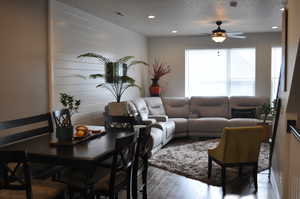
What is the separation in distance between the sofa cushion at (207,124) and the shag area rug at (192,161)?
0.45m

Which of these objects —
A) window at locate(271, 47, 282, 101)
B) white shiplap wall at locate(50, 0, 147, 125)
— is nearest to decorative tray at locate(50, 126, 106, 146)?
white shiplap wall at locate(50, 0, 147, 125)

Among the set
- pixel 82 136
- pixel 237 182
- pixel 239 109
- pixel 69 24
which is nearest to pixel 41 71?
pixel 69 24

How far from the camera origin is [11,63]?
12.6 feet

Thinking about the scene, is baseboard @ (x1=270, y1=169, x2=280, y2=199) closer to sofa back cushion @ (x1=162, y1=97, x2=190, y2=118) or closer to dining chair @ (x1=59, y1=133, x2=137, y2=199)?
dining chair @ (x1=59, y1=133, x2=137, y2=199)

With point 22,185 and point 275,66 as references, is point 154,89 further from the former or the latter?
point 22,185

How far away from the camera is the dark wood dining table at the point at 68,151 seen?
7.99 feet

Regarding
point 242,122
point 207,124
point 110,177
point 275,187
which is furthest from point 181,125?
point 110,177

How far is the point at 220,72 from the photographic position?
849 centimetres

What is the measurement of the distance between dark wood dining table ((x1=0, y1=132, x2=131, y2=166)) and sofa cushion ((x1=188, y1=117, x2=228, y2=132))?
4515 mm

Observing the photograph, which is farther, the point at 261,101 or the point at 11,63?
the point at 261,101

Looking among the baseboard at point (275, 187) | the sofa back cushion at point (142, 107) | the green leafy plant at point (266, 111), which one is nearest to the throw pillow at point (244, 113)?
the green leafy plant at point (266, 111)

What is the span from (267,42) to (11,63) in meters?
6.36

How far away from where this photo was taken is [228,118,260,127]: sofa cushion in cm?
702

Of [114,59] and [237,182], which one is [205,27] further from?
[237,182]
